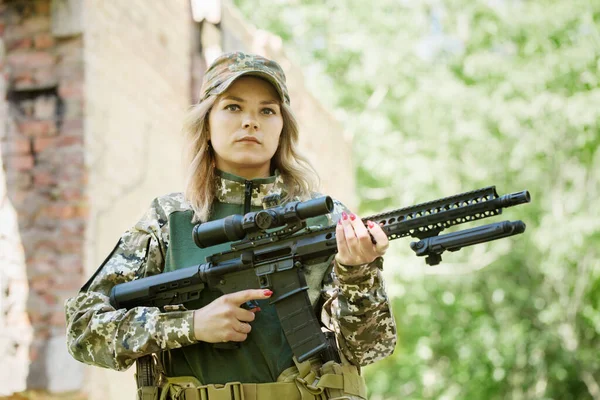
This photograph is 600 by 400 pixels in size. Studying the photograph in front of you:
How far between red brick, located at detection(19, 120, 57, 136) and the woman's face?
2.65 meters

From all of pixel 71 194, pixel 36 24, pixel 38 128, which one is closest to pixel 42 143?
pixel 38 128

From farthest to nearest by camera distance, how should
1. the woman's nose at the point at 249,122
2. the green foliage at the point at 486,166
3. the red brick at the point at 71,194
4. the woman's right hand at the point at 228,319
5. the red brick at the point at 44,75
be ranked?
the green foliage at the point at 486,166 < the red brick at the point at 44,75 < the red brick at the point at 71,194 < the woman's nose at the point at 249,122 < the woman's right hand at the point at 228,319

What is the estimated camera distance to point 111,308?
2436 millimetres

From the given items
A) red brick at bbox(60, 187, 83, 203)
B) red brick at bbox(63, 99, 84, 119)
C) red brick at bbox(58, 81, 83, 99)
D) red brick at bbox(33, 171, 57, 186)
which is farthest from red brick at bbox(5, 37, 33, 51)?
red brick at bbox(60, 187, 83, 203)

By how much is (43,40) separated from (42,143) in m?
0.69

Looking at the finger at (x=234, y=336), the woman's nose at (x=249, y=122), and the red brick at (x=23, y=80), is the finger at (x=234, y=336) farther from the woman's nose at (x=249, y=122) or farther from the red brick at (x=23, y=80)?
the red brick at (x=23, y=80)

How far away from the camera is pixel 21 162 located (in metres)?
4.91

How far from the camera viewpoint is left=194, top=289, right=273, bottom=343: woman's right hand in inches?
87.7

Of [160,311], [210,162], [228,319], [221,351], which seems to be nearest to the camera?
[228,319]

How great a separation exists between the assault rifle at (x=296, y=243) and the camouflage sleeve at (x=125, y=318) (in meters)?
0.13

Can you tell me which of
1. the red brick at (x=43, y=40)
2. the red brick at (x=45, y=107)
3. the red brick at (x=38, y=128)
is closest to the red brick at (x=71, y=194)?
the red brick at (x=38, y=128)

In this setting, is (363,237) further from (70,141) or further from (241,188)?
(70,141)

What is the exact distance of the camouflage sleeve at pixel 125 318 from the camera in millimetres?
→ 2301

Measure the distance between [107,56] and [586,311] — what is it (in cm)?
1056
